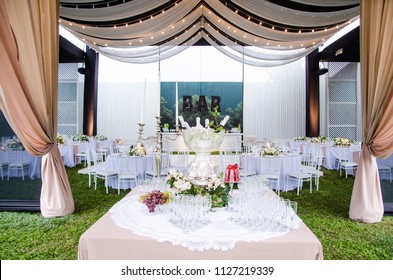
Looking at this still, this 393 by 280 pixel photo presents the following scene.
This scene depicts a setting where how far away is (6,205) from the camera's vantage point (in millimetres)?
4168

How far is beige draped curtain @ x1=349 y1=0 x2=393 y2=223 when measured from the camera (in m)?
3.48

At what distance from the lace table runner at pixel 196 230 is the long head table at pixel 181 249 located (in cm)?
3

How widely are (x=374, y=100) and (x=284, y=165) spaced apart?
2.26m

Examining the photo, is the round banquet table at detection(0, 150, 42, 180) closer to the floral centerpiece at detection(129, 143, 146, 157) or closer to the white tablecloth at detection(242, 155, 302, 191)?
the floral centerpiece at detection(129, 143, 146, 157)

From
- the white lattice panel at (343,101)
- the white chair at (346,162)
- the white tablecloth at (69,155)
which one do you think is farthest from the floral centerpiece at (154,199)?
the white lattice panel at (343,101)

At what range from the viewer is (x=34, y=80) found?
358 centimetres

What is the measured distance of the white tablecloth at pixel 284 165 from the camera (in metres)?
5.55

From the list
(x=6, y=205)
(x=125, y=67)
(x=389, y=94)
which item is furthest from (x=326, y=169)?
(x=125, y=67)

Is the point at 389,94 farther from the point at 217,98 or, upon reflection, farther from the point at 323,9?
the point at 217,98

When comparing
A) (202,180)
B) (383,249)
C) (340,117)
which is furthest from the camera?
(340,117)

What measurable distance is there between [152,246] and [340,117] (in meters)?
11.2

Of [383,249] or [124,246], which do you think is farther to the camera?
[383,249]

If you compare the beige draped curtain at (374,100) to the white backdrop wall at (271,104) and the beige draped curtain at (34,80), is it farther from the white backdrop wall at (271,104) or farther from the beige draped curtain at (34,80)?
the white backdrop wall at (271,104)
